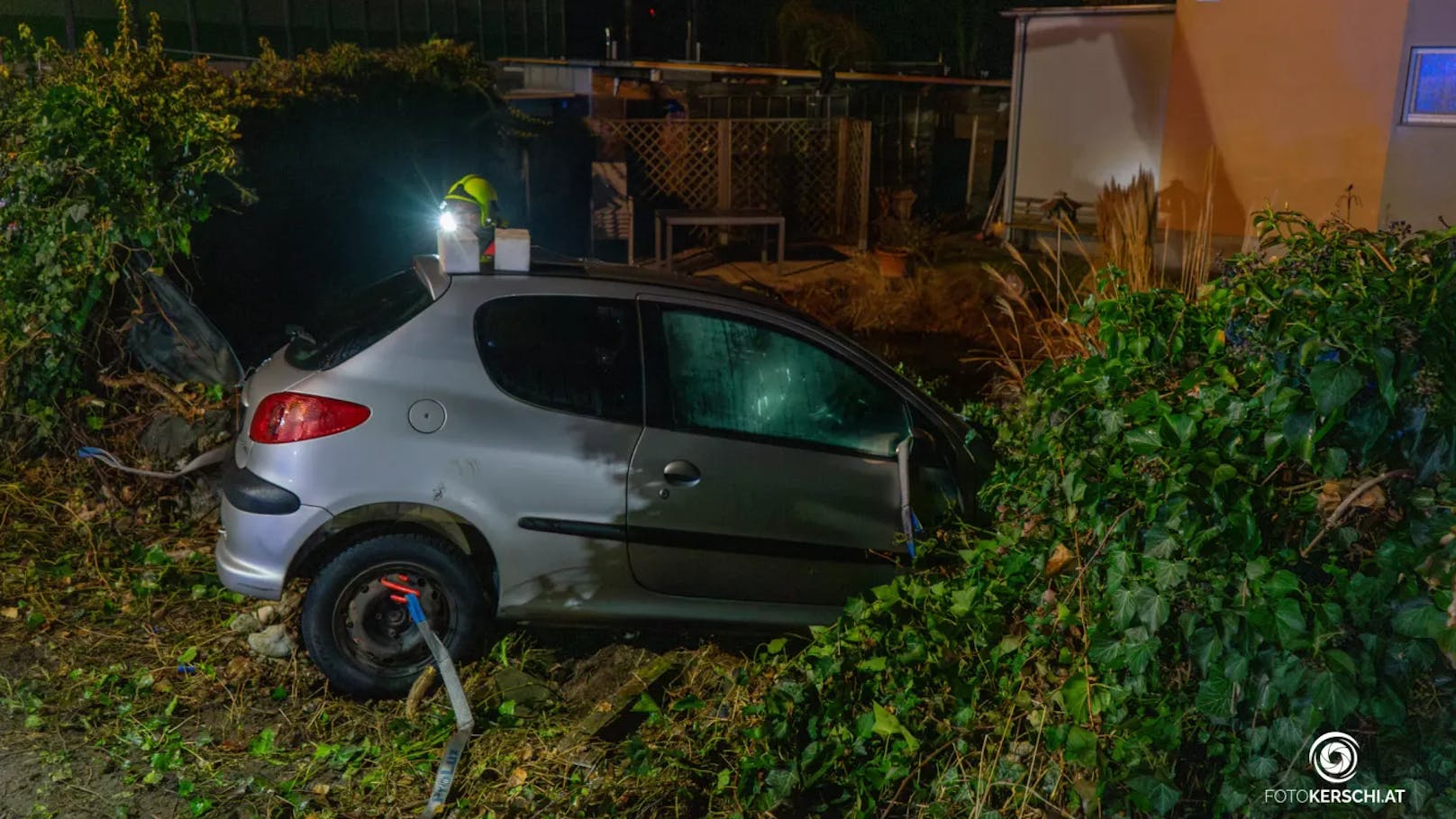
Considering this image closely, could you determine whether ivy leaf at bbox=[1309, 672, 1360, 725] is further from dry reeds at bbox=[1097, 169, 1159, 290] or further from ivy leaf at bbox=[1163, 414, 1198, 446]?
dry reeds at bbox=[1097, 169, 1159, 290]

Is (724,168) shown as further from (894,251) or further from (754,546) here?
(754,546)

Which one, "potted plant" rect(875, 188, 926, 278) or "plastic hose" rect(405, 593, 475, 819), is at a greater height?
"potted plant" rect(875, 188, 926, 278)

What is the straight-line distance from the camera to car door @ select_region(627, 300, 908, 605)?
452 centimetres

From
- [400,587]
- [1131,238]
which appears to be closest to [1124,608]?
[400,587]

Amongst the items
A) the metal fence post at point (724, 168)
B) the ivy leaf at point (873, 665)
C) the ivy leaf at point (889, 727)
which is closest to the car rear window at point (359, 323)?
the ivy leaf at point (873, 665)

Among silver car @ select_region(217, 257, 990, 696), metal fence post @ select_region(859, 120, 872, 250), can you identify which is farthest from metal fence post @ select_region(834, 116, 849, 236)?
silver car @ select_region(217, 257, 990, 696)

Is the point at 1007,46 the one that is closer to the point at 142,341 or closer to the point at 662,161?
the point at 662,161

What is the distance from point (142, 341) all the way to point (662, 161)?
9563 mm

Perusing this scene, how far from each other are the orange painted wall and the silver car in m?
6.39

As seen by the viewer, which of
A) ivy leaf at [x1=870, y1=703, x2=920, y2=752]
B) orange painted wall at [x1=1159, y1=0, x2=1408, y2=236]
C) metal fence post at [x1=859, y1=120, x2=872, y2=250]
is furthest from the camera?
metal fence post at [x1=859, y1=120, x2=872, y2=250]

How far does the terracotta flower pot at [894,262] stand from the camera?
12.9m

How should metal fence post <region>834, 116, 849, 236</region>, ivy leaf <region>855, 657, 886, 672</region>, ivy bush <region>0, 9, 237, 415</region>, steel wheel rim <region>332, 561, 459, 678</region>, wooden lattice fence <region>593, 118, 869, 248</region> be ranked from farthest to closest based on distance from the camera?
metal fence post <region>834, 116, 849, 236</region>, wooden lattice fence <region>593, 118, 869, 248</region>, ivy bush <region>0, 9, 237, 415</region>, steel wheel rim <region>332, 561, 459, 678</region>, ivy leaf <region>855, 657, 886, 672</region>

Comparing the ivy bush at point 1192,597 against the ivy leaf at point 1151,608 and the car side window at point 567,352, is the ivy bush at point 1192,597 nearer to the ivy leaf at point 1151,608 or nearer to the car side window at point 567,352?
the ivy leaf at point 1151,608

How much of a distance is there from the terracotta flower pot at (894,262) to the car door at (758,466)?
8357 mm
